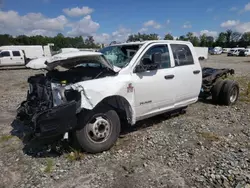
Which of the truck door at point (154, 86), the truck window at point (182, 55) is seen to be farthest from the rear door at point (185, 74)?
the truck door at point (154, 86)

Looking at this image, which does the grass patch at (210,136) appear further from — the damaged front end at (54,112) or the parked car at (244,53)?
the parked car at (244,53)

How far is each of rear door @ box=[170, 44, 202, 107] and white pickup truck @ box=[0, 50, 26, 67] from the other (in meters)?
21.9

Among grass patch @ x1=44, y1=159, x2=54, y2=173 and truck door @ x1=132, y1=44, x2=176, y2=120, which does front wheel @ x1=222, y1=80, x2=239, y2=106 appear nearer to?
truck door @ x1=132, y1=44, x2=176, y2=120

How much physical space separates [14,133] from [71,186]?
102 inches

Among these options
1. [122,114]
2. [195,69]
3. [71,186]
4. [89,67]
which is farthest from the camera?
[195,69]

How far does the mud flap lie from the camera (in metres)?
3.38

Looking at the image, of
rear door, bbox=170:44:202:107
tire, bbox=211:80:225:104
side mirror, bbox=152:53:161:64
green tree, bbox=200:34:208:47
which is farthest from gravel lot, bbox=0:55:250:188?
green tree, bbox=200:34:208:47

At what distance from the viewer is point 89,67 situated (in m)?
4.95

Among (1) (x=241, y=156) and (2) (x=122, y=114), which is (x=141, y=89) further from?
(1) (x=241, y=156)

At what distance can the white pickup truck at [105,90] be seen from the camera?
3.55 metres

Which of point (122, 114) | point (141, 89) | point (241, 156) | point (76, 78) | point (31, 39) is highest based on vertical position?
point (31, 39)

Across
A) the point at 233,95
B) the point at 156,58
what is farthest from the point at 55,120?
the point at 233,95

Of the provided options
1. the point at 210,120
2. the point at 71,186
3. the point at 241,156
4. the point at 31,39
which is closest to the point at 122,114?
the point at 71,186

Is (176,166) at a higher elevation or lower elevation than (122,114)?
lower
